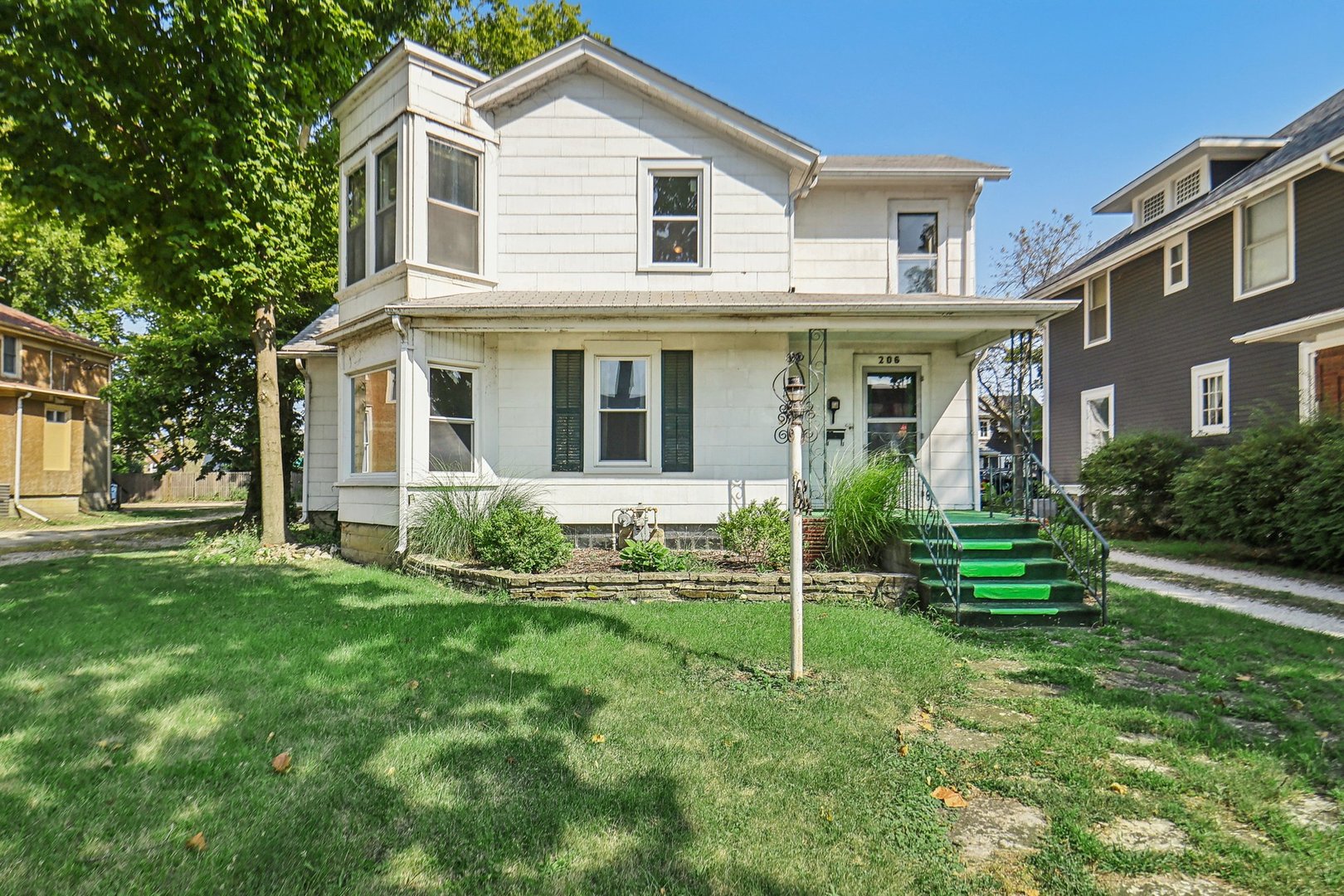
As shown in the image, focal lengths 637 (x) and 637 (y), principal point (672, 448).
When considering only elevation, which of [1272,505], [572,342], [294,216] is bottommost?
[1272,505]

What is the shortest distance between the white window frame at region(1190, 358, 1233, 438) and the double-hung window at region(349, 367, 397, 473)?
1571 centimetres

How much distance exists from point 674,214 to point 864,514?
534cm

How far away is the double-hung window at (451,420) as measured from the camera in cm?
855

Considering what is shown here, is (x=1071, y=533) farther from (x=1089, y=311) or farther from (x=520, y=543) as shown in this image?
(x=1089, y=311)

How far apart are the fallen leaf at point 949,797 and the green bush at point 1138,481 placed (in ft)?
39.2

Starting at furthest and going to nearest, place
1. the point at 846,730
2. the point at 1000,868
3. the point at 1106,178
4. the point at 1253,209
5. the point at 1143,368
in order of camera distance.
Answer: the point at 1106,178
the point at 1143,368
the point at 1253,209
the point at 846,730
the point at 1000,868

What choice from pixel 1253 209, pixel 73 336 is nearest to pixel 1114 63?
pixel 1253 209

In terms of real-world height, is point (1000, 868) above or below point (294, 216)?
below

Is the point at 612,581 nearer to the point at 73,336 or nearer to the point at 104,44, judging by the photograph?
the point at 104,44

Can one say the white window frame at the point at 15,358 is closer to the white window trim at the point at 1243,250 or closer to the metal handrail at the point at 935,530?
the metal handrail at the point at 935,530

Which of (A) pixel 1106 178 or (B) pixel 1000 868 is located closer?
(B) pixel 1000 868

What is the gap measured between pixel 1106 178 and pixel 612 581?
1926 cm

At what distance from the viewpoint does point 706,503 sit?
8805 mm

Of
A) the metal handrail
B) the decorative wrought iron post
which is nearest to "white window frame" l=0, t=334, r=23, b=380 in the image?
the decorative wrought iron post
